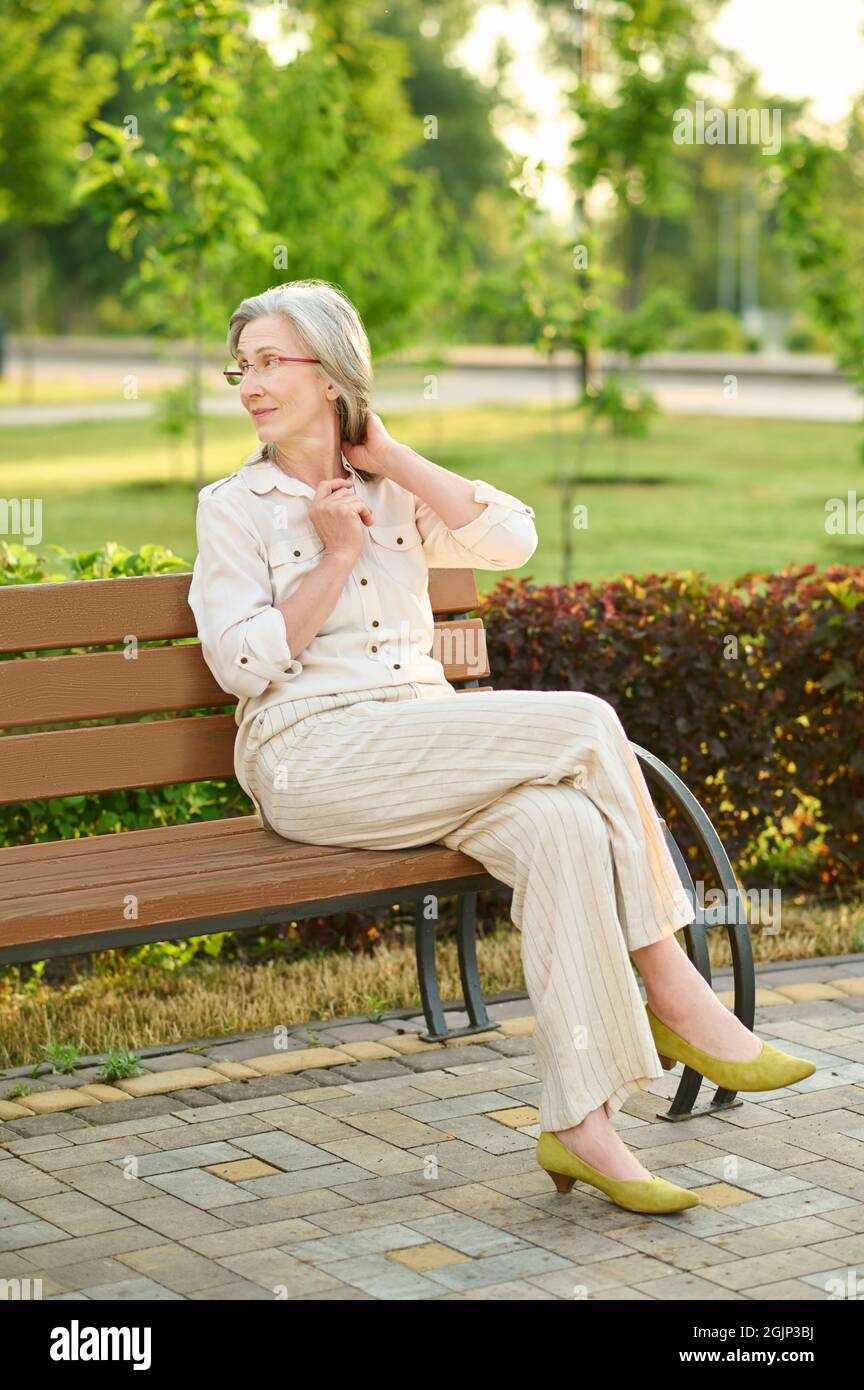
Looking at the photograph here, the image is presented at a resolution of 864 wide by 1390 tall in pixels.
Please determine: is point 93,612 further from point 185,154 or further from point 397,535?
point 185,154

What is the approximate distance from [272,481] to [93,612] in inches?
17.4

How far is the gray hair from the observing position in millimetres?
3750

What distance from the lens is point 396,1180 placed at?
3508 millimetres

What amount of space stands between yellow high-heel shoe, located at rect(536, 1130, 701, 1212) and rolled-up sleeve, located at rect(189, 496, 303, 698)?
1.02 meters

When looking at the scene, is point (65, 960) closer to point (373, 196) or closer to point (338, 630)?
point (338, 630)

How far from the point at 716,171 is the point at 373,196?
5547cm

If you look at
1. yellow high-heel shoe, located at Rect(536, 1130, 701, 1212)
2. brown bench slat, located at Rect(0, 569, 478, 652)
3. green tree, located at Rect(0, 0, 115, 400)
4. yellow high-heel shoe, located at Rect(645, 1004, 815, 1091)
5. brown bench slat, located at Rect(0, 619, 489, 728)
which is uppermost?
green tree, located at Rect(0, 0, 115, 400)

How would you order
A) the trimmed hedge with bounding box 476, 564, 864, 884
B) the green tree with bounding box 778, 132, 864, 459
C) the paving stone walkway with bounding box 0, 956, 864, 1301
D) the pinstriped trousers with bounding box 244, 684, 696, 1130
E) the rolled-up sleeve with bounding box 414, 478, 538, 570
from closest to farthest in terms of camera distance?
Answer: the paving stone walkway with bounding box 0, 956, 864, 1301 → the pinstriped trousers with bounding box 244, 684, 696, 1130 → the rolled-up sleeve with bounding box 414, 478, 538, 570 → the trimmed hedge with bounding box 476, 564, 864, 884 → the green tree with bounding box 778, 132, 864, 459

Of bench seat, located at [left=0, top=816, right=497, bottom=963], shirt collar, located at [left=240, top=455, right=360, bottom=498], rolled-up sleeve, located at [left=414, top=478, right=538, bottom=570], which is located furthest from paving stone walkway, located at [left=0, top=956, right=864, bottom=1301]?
shirt collar, located at [left=240, top=455, right=360, bottom=498]

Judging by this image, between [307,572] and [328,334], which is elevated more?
[328,334]

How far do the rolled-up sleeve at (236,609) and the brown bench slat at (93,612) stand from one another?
146 millimetres

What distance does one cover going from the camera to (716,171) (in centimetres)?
6812

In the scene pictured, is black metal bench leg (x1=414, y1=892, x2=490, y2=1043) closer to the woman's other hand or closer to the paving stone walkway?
the paving stone walkway

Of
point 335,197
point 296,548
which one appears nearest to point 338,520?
point 296,548
